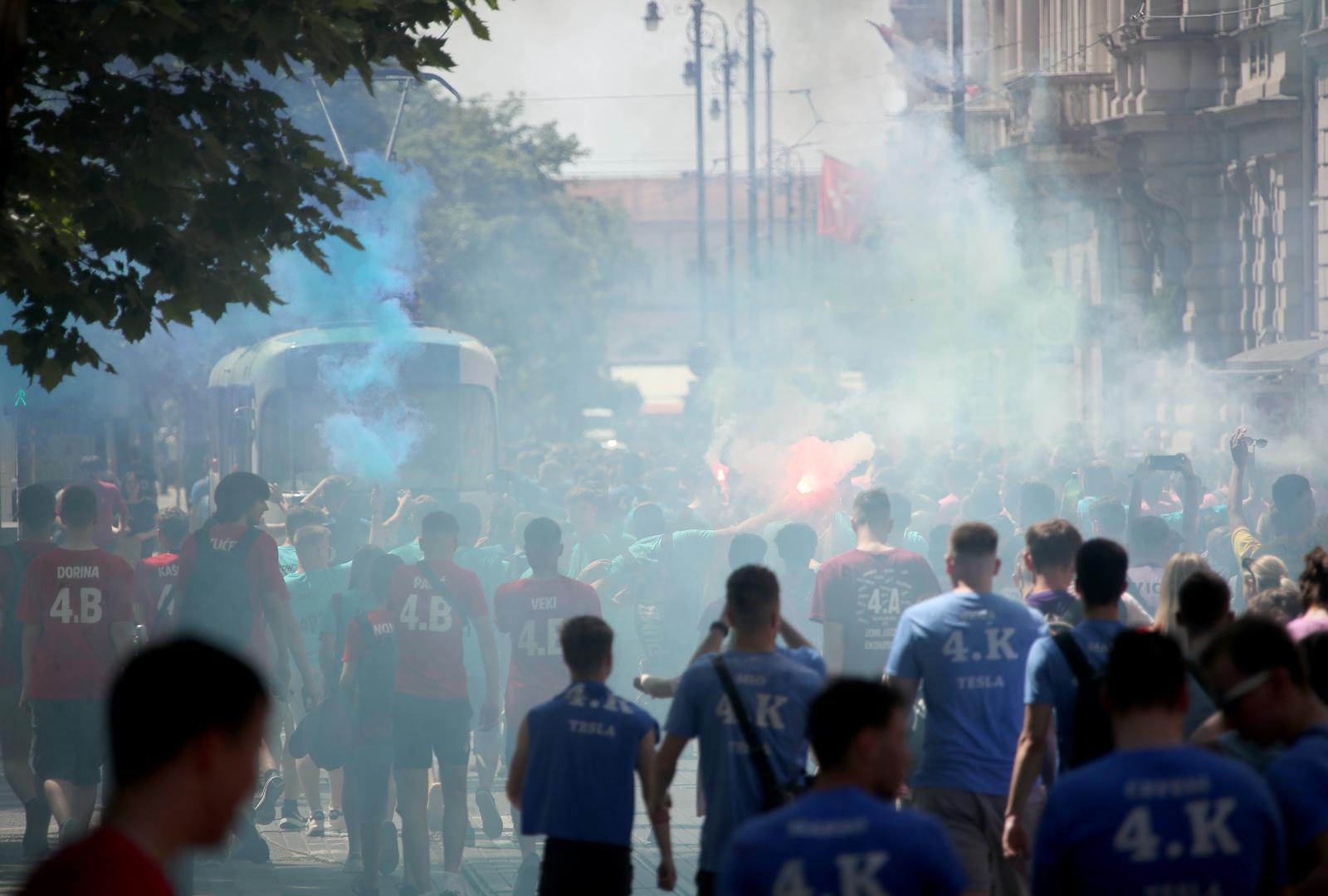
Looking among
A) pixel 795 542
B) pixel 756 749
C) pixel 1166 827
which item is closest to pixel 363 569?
pixel 795 542

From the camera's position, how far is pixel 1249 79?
22203 mm

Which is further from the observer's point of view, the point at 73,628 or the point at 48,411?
the point at 48,411

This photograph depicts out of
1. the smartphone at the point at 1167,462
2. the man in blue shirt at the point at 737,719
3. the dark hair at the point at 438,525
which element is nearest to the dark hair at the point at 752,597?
the man in blue shirt at the point at 737,719

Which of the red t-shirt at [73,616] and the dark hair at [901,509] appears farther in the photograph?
the dark hair at [901,509]

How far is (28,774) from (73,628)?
A: 51.8 inches

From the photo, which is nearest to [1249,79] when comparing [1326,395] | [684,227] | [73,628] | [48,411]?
[1326,395]

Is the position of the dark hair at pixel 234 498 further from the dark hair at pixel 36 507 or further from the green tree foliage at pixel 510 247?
the green tree foliage at pixel 510 247

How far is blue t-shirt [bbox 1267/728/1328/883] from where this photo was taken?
358 centimetres

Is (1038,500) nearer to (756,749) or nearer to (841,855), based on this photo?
(756,749)

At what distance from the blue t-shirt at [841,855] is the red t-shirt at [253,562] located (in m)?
5.61

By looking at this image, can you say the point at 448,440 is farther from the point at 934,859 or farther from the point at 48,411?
the point at 934,859

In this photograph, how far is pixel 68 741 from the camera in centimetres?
809

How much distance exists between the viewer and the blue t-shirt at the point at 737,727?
4.86 metres

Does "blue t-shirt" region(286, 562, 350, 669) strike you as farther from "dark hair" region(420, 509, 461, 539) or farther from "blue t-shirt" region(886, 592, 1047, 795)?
"blue t-shirt" region(886, 592, 1047, 795)
